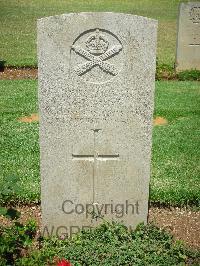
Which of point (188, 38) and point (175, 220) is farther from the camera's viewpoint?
point (188, 38)

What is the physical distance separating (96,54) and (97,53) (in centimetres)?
1

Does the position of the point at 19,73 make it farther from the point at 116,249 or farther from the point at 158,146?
the point at 116,249

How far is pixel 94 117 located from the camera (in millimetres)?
4168

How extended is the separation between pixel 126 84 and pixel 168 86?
6913mm

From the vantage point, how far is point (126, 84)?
4062 mm

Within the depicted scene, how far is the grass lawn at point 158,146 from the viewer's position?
552 centimetres

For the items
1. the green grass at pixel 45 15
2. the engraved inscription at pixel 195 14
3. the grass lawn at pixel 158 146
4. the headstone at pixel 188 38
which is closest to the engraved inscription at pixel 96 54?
the grass lawn at pixel 158 146

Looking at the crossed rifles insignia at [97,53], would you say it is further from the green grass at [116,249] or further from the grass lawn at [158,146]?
the green grass at [116,249]

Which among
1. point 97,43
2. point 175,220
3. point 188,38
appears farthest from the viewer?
point 188,38

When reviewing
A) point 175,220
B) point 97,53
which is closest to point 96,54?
point 97,53

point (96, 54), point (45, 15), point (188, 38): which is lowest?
point (96, 54)

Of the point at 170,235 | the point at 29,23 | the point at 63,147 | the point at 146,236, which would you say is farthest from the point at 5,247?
the point at 29,23

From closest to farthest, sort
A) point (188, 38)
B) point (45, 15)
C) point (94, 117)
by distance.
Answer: point (94, 117) < point (188, 38) < point (45, 15)

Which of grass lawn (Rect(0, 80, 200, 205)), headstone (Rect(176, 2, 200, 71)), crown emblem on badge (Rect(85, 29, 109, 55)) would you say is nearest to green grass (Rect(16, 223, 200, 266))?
grass lawn (Rect(0, 80, 200, 205))
